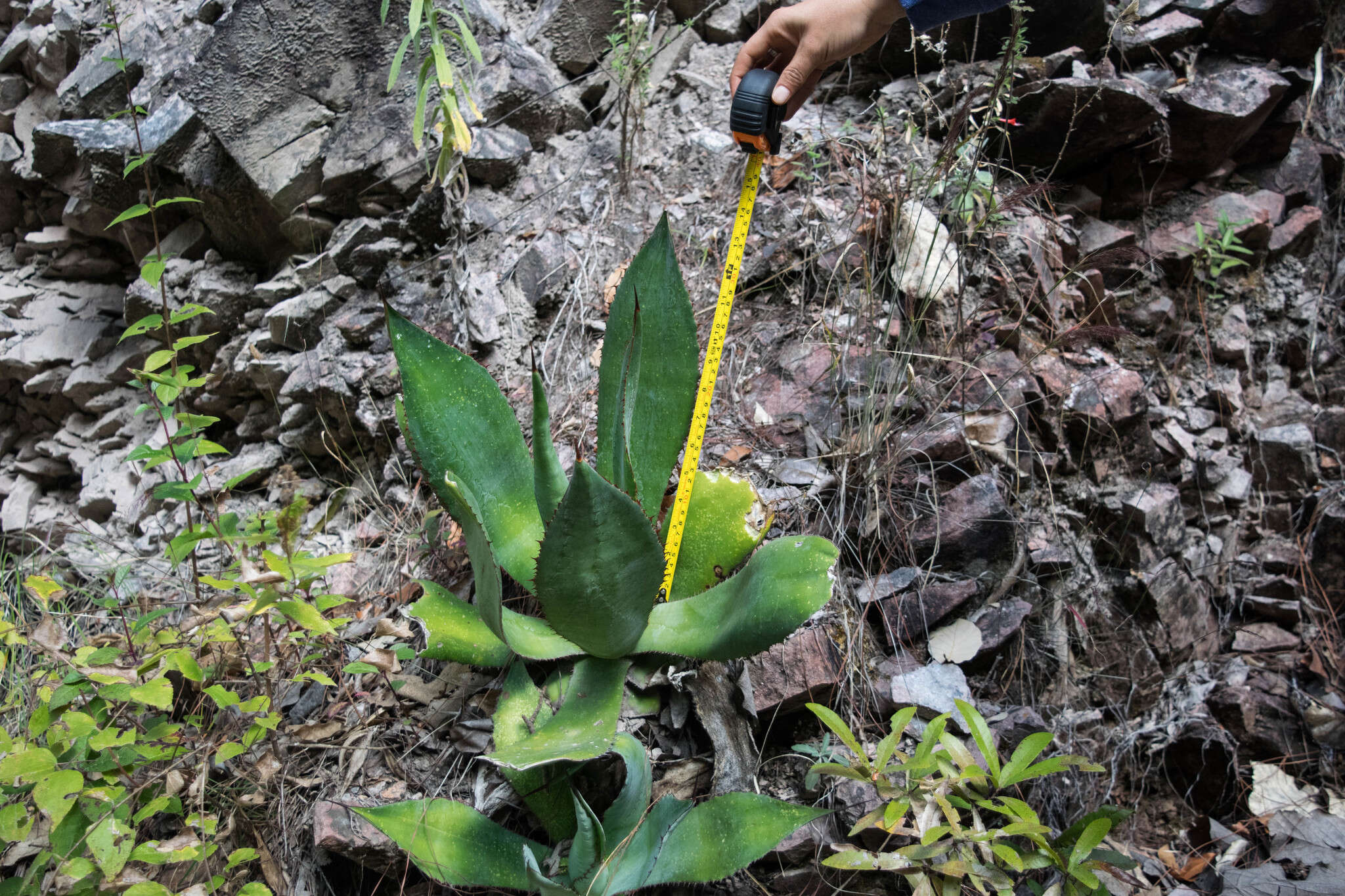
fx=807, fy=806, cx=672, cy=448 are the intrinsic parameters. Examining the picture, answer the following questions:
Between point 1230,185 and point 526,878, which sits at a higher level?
point 1230,185

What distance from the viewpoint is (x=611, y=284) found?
2236 mm

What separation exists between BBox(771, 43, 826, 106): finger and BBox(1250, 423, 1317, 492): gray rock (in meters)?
1.98

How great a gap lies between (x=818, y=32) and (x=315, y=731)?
5.13 feet

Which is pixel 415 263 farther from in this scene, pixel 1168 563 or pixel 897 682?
pixel 1168 563

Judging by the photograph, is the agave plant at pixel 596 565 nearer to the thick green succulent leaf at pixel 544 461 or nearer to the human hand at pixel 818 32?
the thick green succulent leaf at pixel 544 461

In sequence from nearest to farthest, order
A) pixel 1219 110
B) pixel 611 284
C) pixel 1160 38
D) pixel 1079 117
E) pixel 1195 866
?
1. pixel 1195 866
2. pixel 611 284
3. pixel 1079 117
4. pixel 1219 110
5. pixel 1160 38

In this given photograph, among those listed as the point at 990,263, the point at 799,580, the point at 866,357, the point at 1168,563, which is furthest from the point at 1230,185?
the point at 799,580

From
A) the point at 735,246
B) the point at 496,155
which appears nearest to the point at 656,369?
the point at 735,246

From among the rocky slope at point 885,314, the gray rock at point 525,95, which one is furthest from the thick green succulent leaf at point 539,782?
the gray rock at point 525,95

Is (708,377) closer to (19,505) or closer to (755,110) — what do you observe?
(755,110)

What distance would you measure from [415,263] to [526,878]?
1.80 metres

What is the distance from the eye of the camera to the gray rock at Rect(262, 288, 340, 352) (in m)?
2.45

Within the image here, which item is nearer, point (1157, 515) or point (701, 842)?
point (701, 842)

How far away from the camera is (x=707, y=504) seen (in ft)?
4.94
